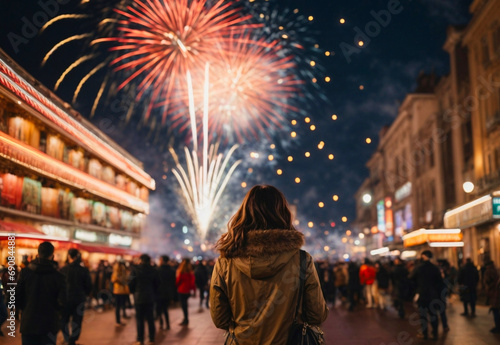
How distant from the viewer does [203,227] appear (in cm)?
3509

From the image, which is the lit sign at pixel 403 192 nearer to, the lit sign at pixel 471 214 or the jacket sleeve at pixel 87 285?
the lit sign at pixel 471 214

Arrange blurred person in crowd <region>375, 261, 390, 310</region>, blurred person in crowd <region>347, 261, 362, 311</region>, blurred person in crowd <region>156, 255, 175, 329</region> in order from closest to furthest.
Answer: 1. blurred person in crowd <region>156, 255, 175, 329</region>
2. blurred person in crowd <region>375, 261, 390, 310</region>
3. blurred person in crowd <region>347, 261, 362, 311</region>

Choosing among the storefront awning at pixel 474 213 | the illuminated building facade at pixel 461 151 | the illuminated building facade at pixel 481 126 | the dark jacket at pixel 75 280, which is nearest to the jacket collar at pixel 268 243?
the dark jacket at pixel 75 280

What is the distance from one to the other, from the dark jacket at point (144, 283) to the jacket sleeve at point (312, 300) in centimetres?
877

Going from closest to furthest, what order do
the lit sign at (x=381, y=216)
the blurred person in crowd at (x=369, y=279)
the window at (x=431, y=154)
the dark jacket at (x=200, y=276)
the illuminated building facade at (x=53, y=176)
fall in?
the blurred person in crowd at (x=369, y=279), the dark jacket at (x=200, y=276), the illuminated building facade at (x=53, y=176), the window at (x=431, y=154), the lit sign at (x=381, y=216)

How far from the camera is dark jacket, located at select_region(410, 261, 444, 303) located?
12.5 m

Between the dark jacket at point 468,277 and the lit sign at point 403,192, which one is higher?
the lit sign at point 403,192

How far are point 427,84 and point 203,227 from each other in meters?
A: 42.1

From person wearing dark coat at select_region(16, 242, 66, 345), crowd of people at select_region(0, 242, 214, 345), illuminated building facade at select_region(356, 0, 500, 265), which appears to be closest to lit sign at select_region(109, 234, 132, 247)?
illuminated building facade at select_region(356, 0, 500, 265)

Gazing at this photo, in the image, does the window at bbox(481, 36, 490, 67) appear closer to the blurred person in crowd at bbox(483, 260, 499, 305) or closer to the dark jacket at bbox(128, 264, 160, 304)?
the blurred person in crowd at bbox(483, 260, 499, 305)

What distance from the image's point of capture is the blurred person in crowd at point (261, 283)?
12.1 ft

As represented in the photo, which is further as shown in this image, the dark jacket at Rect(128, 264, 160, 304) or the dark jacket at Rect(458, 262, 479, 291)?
the dark jacket at Rect(458, 262, 479, 291)

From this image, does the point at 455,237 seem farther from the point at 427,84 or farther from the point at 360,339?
the point at 427,84

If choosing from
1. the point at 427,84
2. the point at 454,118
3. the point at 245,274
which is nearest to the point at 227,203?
the point at 427,84
